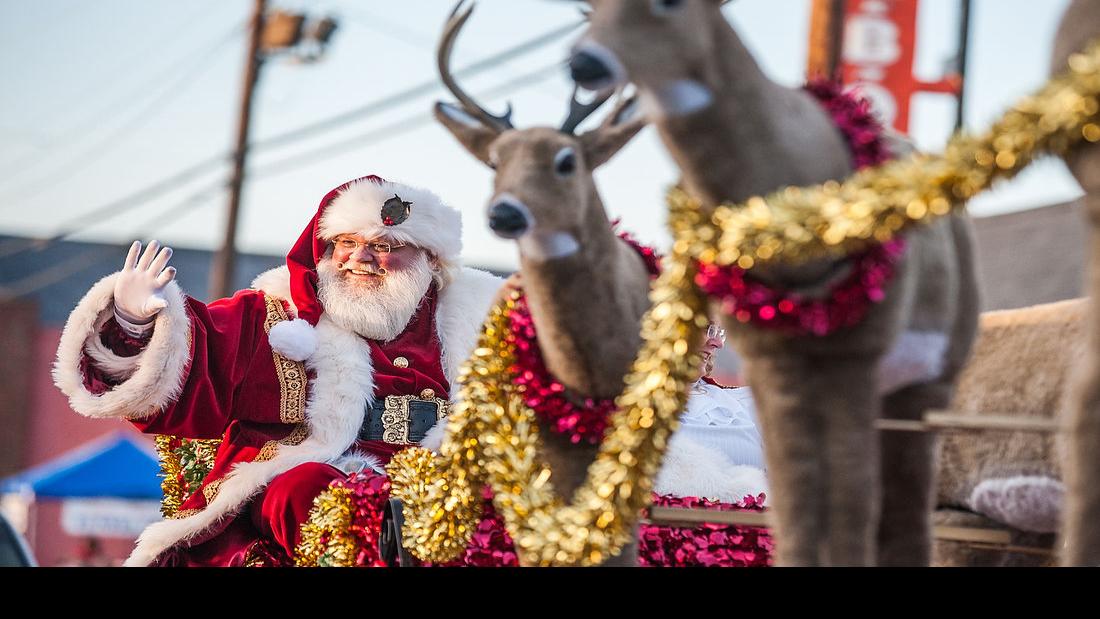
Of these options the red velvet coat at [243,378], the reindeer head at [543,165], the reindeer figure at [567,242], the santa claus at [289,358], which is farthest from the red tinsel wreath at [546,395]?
the red velvet coat at [243,378]

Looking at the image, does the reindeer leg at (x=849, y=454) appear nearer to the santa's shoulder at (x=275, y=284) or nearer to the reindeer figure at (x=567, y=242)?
the reindeer figure at (x=567, y=242)

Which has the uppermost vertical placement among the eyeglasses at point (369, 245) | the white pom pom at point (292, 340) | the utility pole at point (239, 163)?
the utility pole at point (239, 163)

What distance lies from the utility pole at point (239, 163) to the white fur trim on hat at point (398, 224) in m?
5.37

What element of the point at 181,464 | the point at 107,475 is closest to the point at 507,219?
the point at 181,464

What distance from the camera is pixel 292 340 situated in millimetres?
3406

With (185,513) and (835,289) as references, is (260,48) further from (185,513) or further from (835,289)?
(835,289)

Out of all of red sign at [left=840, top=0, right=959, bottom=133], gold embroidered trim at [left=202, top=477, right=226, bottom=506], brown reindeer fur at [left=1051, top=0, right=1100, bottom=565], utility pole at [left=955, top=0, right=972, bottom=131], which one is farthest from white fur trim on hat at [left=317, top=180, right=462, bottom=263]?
red sign at [left=840, top=0, right=959, bottom=133]

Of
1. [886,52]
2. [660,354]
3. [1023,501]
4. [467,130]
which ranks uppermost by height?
[886,52]

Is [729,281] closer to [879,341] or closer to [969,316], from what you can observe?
[879,341]

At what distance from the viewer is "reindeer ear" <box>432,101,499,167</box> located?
2.11 m

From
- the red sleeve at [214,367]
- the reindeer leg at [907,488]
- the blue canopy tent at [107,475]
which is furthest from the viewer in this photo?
the blue canopy tent at [107,475]

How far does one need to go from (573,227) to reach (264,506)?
1.50 m

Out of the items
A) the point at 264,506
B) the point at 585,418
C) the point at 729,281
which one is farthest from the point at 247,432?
the point at 729,281

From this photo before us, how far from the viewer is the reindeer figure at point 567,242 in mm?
1966
